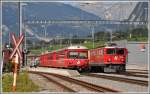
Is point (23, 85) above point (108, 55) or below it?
below

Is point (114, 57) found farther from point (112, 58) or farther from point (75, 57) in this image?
point (75, 57)

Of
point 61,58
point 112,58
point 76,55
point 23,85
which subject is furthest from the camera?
point 61,58

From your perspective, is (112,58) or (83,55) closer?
(112,58)

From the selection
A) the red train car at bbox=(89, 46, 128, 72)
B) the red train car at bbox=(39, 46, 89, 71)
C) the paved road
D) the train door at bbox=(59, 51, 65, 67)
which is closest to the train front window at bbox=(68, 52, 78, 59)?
the red train car at bbox=(39, 46, 89, 71)

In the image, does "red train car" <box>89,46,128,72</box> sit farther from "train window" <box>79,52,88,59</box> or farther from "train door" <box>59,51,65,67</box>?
"train door" <box>59,51,65,67</box>

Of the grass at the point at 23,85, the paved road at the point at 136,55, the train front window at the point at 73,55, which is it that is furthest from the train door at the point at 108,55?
the paved road at the point at 136,55

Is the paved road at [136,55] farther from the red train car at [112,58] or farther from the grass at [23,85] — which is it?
the grass at [23,85]

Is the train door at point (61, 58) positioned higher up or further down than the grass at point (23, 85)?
higher up

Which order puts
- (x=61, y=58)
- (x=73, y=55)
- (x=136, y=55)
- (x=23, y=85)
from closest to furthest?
(x=23, y=85) → (x=73, y=55) → (x=61, y=58) → (x=136, y=55)

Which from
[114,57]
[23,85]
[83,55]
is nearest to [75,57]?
[83,55]

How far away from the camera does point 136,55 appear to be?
197 ft

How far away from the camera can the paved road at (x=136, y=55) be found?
58.1m

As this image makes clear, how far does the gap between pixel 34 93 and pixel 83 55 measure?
22834 millimetres

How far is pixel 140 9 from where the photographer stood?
76188 mm
